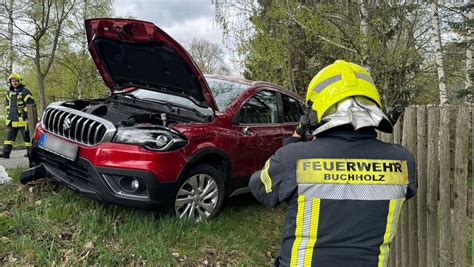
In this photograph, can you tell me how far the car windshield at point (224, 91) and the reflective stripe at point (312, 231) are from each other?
2.79 m

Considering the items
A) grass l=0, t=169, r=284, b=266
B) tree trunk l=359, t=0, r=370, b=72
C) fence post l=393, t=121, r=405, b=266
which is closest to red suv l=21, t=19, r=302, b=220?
grass l=0, t=169, r=284, b=266

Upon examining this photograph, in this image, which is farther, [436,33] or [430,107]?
[436,33]

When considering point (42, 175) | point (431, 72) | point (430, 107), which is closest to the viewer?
point (430, 107)

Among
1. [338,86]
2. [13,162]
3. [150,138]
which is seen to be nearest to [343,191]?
[338,86]

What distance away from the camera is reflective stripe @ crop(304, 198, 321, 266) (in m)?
1.44

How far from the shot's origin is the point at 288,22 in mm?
10000

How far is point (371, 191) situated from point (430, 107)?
57.4 inches

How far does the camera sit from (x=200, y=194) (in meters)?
3.77

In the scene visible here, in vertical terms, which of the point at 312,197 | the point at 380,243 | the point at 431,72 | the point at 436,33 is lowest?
the point at 380,243

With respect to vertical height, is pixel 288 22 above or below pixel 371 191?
above

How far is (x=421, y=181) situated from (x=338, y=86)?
1.64 meters

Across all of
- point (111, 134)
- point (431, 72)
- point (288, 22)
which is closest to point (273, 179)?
point (111, 134)

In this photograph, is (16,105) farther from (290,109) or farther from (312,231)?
(312,231)

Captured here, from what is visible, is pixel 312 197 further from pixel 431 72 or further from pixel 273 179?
pixel 431 72
